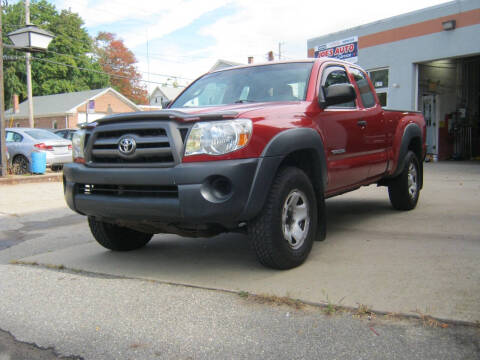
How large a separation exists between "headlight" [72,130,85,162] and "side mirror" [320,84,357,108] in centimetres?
217

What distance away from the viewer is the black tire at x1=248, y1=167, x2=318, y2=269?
353cm

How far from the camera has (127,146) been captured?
362cm

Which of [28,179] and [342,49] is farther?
[342,49]

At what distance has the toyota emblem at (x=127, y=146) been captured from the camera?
360 centimetres

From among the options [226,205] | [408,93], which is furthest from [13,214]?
[408,93]

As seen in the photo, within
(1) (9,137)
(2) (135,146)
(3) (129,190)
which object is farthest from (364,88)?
(1) (9,137)

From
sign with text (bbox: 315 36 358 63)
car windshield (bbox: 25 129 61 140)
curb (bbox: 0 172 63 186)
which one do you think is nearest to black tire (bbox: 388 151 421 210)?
curb (bbox: 0 172 63 186)

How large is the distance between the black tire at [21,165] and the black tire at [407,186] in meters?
10.9

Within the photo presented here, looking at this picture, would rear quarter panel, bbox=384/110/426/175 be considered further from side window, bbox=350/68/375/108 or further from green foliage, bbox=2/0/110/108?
green foliage, bbox=2/0/110/108

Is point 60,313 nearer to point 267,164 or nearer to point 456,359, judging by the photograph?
point 267,164

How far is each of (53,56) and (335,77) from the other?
52.9 m

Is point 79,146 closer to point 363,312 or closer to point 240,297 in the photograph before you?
point 240,297

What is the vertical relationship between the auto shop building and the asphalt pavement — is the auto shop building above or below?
above

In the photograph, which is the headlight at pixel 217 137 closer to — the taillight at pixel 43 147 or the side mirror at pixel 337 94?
the side mirror at pixel 337 94
